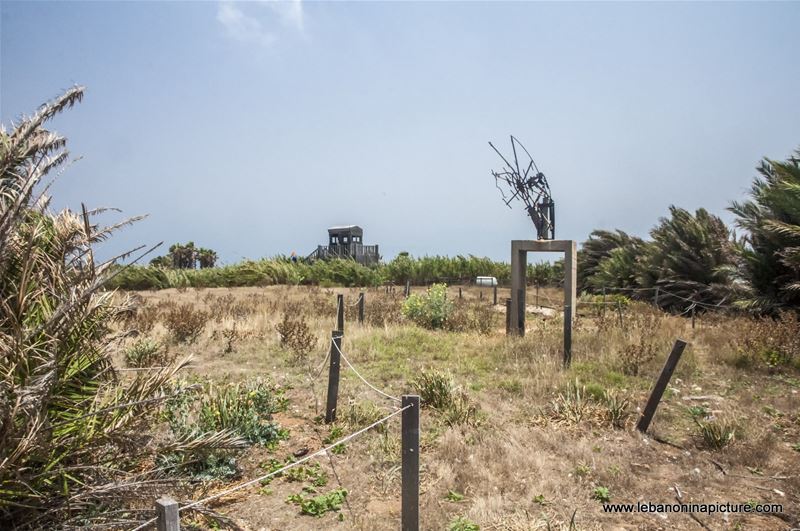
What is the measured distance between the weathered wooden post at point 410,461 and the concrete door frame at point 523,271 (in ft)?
23.9

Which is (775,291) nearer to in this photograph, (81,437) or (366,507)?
(366,507)

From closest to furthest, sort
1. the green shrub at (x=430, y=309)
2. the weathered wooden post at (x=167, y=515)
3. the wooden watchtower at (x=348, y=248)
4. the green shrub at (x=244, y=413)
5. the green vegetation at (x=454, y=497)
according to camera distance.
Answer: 1. the weathered wooden post at (x=167, y=515)
2. the green vegetation at (x=454, y=497)
3. the green shrub at (x=244, y=413)
4. the green shrub at (x=430, y=309)
5. the wooden watchtower at (x=348, y=248)

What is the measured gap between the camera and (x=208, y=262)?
3975 centimetres

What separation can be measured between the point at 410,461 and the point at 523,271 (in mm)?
9091

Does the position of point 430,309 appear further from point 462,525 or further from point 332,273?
point 332,273

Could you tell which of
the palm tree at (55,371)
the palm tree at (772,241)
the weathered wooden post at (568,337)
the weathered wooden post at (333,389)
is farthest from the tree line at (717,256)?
the palm tree at (55,371)

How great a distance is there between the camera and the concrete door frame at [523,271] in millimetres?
10438

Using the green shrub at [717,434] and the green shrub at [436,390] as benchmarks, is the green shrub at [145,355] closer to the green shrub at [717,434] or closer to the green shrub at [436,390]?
the green shrub at [436,390]

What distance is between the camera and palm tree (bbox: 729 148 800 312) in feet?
32.9

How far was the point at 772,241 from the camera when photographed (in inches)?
446

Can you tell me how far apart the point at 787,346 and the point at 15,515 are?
10.2 metres

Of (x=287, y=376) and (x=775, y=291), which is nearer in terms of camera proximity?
(x=287, y=376)

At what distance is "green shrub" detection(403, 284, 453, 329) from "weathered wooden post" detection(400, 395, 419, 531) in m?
8.44

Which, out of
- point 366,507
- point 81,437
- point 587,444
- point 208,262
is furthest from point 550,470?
point 208,262
